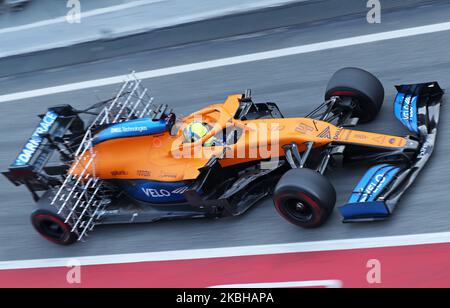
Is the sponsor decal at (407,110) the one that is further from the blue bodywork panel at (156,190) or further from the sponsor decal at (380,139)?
the blue bodywork panel at (156,190)

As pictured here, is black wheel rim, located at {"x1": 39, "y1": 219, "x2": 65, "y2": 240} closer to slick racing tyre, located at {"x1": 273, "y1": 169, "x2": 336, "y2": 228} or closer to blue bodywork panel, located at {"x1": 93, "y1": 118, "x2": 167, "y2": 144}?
blue bodywork panel, located at {"x1": 93, "y1": 118, "x2": 167, "y2": 144}

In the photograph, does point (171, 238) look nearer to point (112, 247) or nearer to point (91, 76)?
point (112, 247)

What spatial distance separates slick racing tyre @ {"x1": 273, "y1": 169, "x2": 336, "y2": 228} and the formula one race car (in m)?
0.01

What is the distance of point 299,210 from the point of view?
7.12m

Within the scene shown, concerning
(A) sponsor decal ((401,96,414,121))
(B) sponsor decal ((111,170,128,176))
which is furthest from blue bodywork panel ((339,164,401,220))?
(B) sponsor decal ((111,170,128,176))

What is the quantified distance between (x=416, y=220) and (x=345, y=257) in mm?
825

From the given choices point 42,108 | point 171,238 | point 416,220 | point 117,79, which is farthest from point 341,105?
point 42,108

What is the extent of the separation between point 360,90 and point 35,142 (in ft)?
12.6

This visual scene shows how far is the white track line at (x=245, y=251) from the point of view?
6.90 meters

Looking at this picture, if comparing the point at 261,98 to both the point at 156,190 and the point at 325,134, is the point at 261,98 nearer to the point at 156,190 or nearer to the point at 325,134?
the point at 325,134

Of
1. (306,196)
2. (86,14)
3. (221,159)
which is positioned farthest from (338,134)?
(86,14)

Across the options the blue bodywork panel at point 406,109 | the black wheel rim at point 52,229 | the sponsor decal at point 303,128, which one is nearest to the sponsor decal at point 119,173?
the black wheel rim at point 52,229

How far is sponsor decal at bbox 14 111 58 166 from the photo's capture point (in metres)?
7.98

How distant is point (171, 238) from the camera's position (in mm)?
7926
